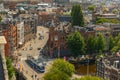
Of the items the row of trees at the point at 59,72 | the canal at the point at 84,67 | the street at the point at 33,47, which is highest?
the row of trees at the point at 59,72

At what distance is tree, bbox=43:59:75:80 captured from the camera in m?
53.6

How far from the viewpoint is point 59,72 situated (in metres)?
54.1

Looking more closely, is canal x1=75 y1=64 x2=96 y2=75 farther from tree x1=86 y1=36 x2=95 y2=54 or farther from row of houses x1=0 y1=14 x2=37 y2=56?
row of houses x1=0 y1=14 x2=37 y2=56

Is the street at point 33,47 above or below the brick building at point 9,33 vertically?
below

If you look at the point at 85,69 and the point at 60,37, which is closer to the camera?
the point at 85,69

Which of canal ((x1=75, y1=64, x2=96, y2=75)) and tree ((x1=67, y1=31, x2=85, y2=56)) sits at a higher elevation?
tree ((x1=67, y1=31, x2=85, y2=56))

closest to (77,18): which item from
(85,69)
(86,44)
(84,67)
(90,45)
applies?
(86,44)

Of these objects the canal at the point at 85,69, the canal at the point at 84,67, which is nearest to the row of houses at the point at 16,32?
the canal at the point at 84,67

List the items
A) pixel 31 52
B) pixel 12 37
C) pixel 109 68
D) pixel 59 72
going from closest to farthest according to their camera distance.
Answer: pixel 59 72
pixel 109 68
pixel 12 37
pixel 31 52

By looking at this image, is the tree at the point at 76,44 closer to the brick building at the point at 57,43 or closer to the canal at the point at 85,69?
the brick building at the point at 57,43

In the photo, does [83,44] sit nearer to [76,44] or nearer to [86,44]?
[76,44]

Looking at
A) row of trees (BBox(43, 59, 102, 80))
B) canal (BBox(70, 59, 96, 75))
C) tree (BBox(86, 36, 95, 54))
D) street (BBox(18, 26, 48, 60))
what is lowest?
canal (BBox(70, 59, 96, 75))

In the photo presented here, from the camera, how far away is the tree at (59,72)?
53625 mm

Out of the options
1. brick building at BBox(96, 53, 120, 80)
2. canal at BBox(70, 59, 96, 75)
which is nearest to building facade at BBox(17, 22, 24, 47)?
canal at BBox(70, 59, 96, 75)
